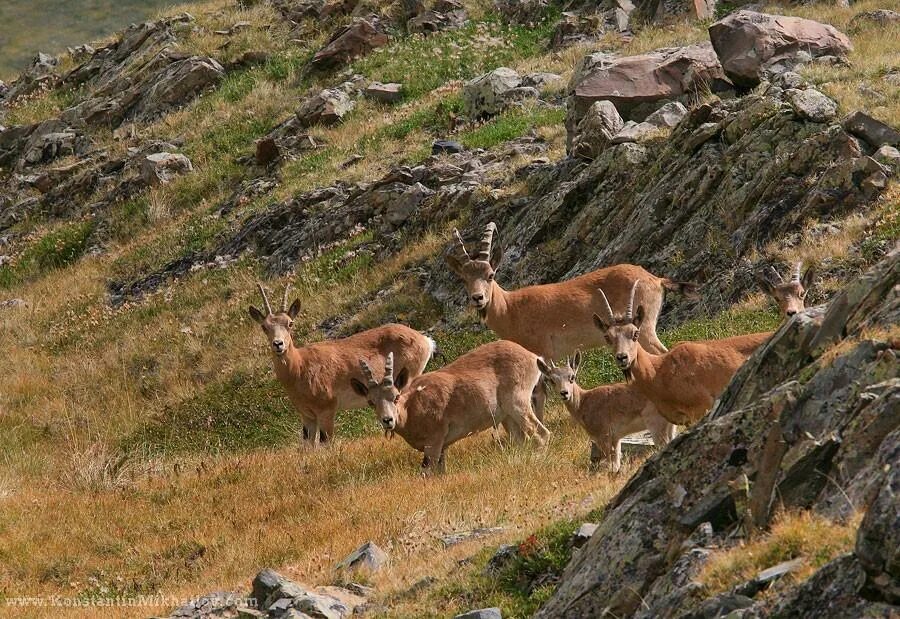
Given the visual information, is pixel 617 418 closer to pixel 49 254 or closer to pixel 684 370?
pixel 684 370

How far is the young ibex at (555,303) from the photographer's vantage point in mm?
17169

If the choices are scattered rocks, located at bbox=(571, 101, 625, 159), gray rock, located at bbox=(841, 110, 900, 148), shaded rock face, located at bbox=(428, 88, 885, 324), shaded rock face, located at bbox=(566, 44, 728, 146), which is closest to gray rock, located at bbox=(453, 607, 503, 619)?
shaded rock face, located at bbox=(428, 88, 885, 324)

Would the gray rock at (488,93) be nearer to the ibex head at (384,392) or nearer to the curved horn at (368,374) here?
the curved horn at (368,374)

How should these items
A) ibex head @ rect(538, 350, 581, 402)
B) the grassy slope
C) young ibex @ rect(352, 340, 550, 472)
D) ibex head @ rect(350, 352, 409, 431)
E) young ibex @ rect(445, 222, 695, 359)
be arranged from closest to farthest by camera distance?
the grassy slope < ibex head @ rect(538, 350, 581, 402) < ibex head @ rect(350, 352, 409, 431) < young ibex @ rect(352, 340, 550, 472) < young ibex @ rect(445, 222, 695, 359)

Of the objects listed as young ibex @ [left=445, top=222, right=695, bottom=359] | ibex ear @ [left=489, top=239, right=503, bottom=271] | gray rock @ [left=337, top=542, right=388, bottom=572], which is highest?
gray rock @ [left=337, top=542, right=388, bottom=572]

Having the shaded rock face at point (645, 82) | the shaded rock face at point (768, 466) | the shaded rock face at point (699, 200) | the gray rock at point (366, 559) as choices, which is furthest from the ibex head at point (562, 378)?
the shaded rock face at point (645, 82)

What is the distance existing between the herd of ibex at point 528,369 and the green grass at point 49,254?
18.9 m

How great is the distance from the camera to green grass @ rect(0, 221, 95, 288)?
34.8 meters

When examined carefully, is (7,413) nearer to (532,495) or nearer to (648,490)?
(532,495)

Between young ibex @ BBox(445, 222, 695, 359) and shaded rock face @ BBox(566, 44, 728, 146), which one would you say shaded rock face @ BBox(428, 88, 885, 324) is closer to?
young ibex @ BBox(445, 222, 695, 359)

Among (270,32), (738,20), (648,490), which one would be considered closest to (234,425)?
Result: (738,20)

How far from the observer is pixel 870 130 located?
60.0ft

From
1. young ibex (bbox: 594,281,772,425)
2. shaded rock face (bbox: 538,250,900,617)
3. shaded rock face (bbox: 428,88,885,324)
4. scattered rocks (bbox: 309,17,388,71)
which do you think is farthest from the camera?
scattered rocks (bbox: 309,17,388,71)

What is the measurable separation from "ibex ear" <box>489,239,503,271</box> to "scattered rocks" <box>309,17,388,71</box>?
1776 cm
